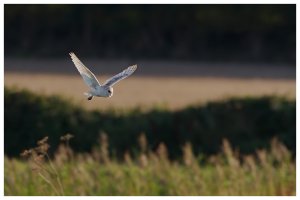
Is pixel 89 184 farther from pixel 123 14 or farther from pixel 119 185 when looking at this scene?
pixel 123 14

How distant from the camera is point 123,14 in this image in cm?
1372

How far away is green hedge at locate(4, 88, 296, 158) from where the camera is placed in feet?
36.4

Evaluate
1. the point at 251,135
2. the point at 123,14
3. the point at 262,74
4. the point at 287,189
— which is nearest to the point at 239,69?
the point at 262,74

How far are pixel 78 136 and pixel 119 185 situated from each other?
4.77m

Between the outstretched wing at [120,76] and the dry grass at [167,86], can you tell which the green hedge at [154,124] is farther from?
the outstretched wing at [120,76]

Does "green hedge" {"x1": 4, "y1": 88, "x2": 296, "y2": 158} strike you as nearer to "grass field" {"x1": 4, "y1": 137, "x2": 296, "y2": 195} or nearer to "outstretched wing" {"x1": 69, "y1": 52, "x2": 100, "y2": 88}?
"grass field" {"x1": 4, "y1": 137, "x2": 296, "y2": 195}

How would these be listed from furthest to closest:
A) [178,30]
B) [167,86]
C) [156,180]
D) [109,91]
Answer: [167,86]
[178,30]
[156,180]
[109,91]

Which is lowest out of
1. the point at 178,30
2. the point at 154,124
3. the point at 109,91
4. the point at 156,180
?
the point at 156,180

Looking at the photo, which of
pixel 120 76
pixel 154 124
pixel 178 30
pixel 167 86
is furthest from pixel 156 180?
pixel 167 86

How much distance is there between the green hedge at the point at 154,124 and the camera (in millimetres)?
11102

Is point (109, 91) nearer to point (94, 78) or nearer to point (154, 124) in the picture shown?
point (94, 78)

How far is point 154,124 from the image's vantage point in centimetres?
1174

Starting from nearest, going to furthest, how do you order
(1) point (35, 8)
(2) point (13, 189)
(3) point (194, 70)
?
(2) point (13, 189) → (1) point (35, 8) → (3) point (194, 70)

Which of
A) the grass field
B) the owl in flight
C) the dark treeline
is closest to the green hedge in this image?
the dark treeline
